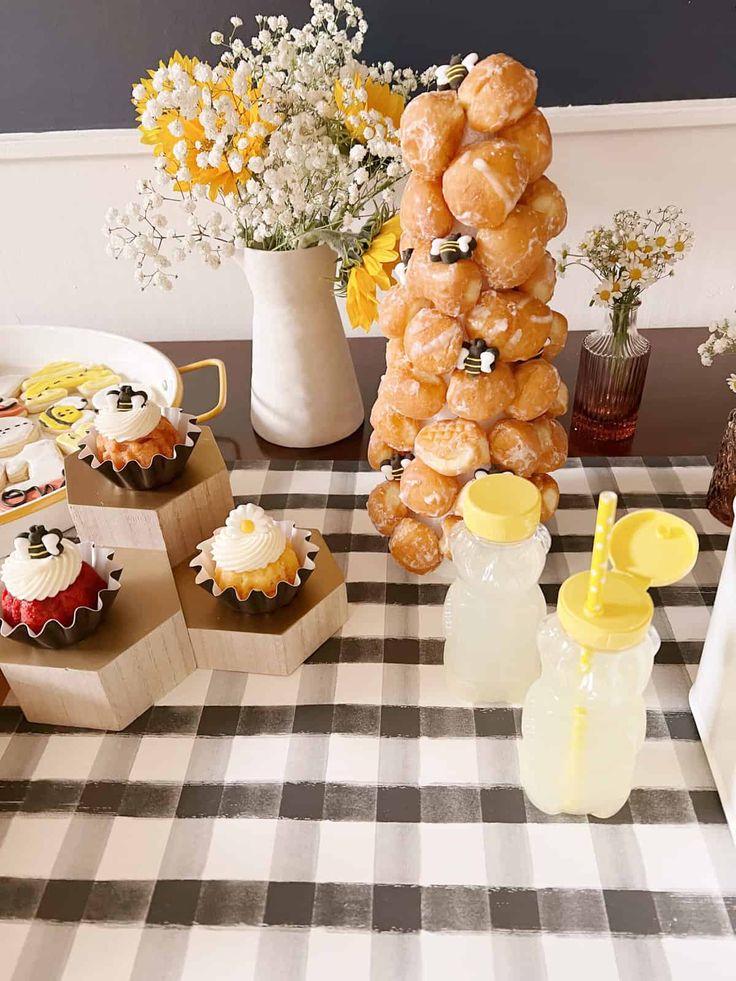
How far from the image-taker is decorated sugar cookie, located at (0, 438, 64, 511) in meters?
1.01

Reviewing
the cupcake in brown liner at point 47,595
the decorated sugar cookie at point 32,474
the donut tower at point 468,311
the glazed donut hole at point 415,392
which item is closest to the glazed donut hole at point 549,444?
the donut tower at point 468,311

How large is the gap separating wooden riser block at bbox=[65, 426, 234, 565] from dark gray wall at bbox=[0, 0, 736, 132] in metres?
0.70

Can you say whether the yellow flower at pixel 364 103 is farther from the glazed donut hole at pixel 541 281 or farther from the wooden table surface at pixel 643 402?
the wooden table surface at pixel 643 402

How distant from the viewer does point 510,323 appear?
769 millimetres

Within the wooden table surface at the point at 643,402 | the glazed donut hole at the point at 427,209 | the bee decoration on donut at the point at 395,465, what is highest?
the glazed donut hole at the point at 427,209

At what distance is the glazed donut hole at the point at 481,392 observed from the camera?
80 centimetres

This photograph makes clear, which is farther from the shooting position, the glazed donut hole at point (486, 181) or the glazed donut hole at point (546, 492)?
the glazed donut hole at point (546, 492)

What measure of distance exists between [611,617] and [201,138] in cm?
64

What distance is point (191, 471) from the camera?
2.98 feet

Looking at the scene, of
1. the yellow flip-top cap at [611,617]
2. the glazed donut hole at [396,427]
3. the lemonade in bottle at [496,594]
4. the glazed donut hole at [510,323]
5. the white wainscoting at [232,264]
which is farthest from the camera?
the white wainscoting at [232,264]

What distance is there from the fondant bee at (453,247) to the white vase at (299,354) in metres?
0.29

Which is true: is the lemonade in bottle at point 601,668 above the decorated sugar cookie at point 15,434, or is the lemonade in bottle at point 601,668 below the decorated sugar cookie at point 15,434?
above

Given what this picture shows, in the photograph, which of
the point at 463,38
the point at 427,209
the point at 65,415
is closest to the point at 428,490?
the point at 427,209

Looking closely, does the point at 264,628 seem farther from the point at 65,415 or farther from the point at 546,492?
the point at 65,415
